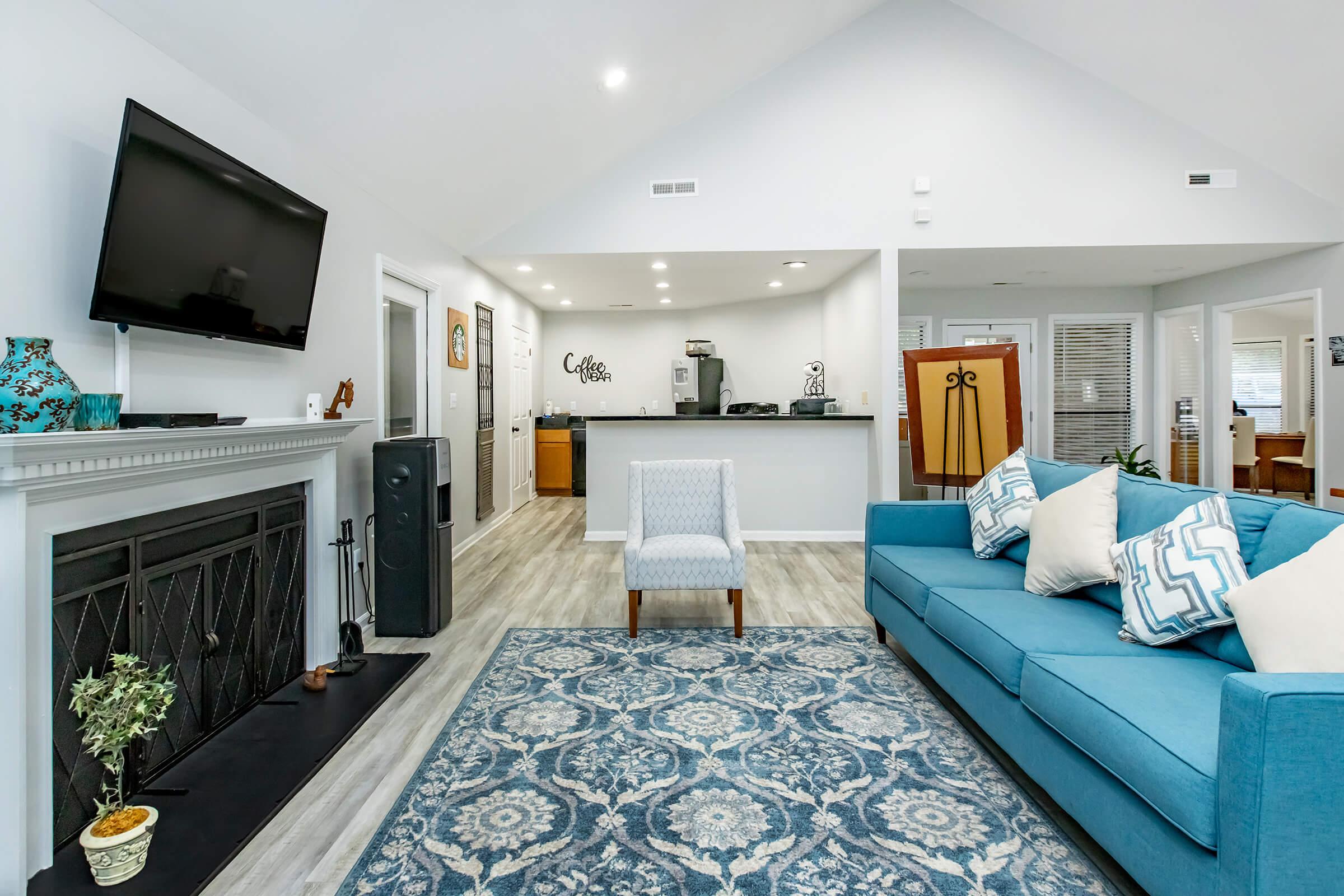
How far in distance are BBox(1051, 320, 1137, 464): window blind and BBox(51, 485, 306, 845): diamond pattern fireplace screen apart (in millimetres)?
7241

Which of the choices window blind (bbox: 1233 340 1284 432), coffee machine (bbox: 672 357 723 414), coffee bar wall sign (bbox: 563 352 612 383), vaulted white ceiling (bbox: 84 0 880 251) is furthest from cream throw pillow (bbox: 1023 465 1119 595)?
window blind (bbox: 1233 340 1284 432)

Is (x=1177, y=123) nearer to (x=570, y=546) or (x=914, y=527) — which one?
(x=914, y=527)

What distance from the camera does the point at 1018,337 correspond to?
6.96 metres

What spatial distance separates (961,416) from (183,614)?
12.9 feet

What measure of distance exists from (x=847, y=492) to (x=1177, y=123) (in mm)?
3707

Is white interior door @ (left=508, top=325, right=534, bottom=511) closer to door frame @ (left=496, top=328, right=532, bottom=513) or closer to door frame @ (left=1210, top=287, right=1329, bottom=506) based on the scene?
door frame @ (left=496, top=328, right=532, bottom=513)

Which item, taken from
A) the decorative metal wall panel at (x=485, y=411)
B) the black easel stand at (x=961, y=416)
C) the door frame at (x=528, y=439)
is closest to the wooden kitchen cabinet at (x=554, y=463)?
the door frame at (x=528, y=439)

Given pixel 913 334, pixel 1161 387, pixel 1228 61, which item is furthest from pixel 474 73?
pixel 1161 387

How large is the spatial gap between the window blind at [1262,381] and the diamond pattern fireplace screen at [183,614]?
430 inches

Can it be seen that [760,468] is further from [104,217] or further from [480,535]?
[104,217]

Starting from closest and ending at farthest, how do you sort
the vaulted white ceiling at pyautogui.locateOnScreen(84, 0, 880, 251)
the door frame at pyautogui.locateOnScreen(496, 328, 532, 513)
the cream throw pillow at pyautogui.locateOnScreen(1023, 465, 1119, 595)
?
1. the cream throw pillow at pyautogui.locateOnScreen(1023, 465, 1119, 595)
2. the vaulted white ceiling at pyautogui.locateOnScreen(84, 0, 880, 251)
3. the door frame at pyautogui.locateOnScreen(496, 328, 532, 513)

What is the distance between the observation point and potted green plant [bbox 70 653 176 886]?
151 cm

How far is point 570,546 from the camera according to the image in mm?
5398

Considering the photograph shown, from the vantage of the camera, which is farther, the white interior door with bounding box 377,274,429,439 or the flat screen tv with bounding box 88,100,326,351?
the white interior door with bounding box 377,274,429,439
